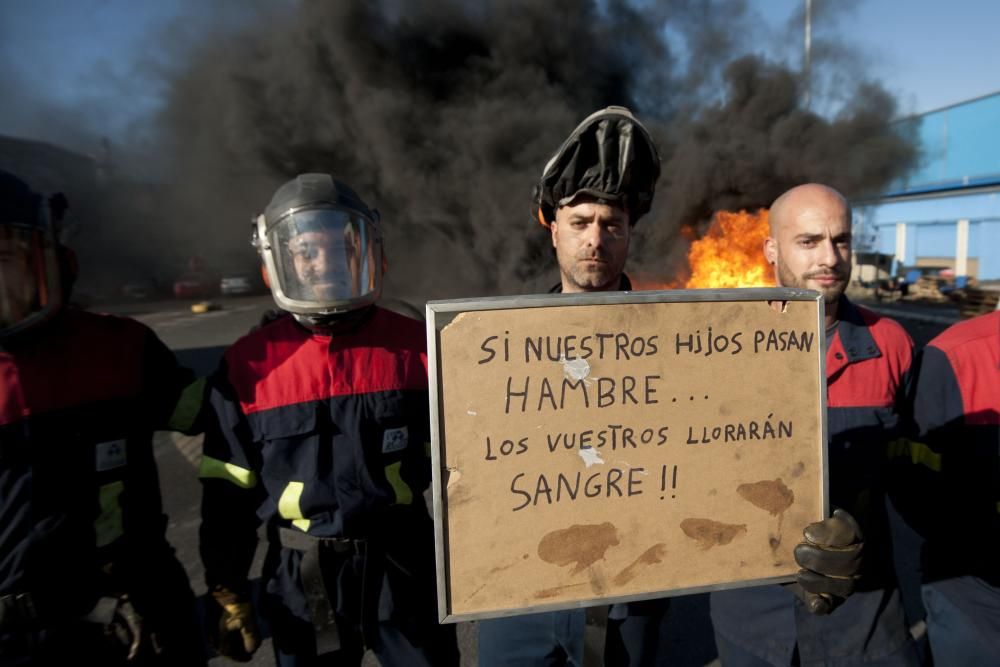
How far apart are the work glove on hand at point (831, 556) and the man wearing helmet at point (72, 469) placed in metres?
1.83

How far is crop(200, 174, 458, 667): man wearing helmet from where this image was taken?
70.4 inches

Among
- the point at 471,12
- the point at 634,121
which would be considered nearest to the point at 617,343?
the point at 634,121

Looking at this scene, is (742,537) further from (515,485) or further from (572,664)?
(572,664)

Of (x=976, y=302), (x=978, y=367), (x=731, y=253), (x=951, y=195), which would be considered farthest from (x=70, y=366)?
(x=951, y=195)

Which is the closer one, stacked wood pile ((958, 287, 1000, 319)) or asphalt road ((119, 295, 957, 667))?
asphalt road ((119, 295, 957, 667))

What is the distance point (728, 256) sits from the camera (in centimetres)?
1205

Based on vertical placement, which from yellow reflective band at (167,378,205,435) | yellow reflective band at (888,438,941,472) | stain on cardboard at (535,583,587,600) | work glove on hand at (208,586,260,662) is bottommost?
work glove on hand at (208,586,260,662)

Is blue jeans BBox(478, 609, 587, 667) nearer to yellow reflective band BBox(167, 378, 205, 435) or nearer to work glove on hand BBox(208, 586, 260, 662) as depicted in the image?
work glove on hand BBox(208, 586, 260, 662)

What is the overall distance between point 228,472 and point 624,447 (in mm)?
1245

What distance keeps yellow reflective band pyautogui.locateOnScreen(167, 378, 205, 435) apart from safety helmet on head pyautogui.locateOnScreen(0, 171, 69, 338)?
1.45ft

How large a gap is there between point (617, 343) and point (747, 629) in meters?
1.11

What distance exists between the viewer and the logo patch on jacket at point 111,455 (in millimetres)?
1746

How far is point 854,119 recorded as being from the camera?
14.4 metres

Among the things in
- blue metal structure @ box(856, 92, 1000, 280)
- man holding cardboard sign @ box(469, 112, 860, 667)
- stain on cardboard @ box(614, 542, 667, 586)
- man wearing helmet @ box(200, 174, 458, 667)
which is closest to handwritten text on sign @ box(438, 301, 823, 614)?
stain on cardboard @ box(614, 542, 667, 586)
